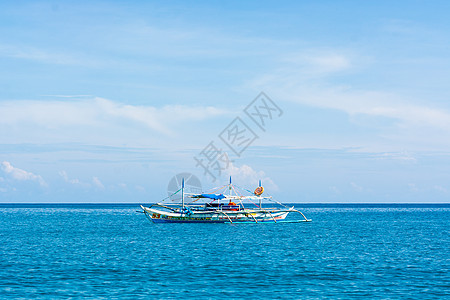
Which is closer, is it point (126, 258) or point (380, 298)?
point (380, 298)

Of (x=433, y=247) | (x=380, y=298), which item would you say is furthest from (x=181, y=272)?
(x=433, y=247)

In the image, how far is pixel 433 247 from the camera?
68500 mm

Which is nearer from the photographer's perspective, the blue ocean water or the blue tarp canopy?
the blue ocean water

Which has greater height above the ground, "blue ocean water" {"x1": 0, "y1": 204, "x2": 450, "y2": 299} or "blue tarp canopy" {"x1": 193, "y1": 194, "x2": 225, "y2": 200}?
"blue tarp canopy" {"x1": 193, "y1": 194, "x2": 225, "y2": 200}

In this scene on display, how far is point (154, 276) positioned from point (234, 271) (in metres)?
7.93

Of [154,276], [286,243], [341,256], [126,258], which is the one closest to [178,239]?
[286,243]

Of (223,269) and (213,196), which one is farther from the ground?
(213,196)

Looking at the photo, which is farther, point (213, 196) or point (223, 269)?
point (213, 196)

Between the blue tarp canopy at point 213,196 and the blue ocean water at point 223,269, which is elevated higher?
the blue tarp canopy at point 213,196

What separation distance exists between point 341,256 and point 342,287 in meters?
18.9

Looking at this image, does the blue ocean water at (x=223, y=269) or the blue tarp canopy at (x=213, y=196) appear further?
the blue tarp canopy at (x=213, y=196)

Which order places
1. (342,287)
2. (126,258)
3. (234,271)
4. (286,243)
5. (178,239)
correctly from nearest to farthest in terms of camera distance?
(342,287)
(234,271)
(126,258)
(286,243)
(178,239)

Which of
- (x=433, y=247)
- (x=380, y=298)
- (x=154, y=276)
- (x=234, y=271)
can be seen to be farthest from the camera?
(x=433, y=247)

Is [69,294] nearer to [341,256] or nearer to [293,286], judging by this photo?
[293,286]
